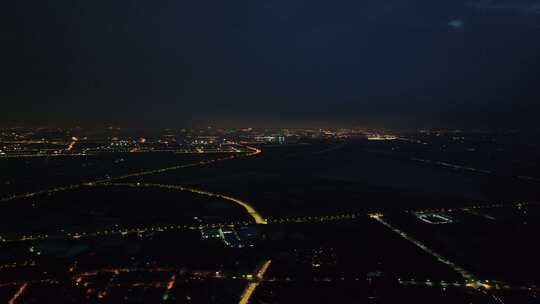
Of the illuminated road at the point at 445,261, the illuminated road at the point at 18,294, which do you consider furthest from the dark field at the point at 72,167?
the illuminated road at the point at 445,261

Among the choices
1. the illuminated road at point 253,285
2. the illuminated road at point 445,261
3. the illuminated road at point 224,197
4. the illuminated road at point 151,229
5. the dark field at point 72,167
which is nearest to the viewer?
the illuminated road at point 253,285

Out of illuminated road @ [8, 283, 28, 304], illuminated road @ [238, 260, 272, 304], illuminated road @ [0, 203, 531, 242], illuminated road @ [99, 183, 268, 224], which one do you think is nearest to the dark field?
illuminated road @ [99, 183, 268, 224]

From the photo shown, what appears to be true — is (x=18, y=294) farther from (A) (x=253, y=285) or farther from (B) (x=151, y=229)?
(A) (x=253, y=285)

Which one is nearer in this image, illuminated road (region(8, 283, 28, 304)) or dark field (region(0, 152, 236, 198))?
illuminated road (region(8, 283, 28, 304))

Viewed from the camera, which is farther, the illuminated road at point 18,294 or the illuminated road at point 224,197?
the illuminated road at point 224,197

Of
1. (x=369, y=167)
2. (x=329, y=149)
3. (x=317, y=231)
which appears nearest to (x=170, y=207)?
(x=317, y=231)

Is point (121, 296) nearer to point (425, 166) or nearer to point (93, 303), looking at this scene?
point (93, 303)

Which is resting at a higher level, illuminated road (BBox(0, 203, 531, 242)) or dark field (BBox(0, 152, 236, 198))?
illuminated road (BBox(0, 203, 531, 242))

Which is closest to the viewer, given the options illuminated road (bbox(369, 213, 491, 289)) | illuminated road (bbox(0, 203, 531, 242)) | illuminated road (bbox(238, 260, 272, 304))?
illuminated road (bbox(238, 260, 272, 304))

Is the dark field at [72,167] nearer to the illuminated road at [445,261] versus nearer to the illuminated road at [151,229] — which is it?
the illuminated road at [151,229]

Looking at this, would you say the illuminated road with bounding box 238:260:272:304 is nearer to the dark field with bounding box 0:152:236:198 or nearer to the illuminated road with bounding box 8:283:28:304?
the illuminated road with bounding box 8:283:28:304

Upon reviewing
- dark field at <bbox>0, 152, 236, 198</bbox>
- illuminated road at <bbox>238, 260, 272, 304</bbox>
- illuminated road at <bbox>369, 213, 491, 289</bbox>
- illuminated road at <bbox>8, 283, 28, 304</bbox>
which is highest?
illuminated road at <bbox>369, 213, 491, 289</bbox>
